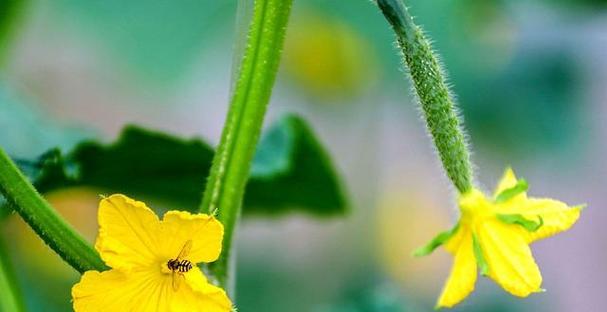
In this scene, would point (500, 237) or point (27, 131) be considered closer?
point (500, 237)

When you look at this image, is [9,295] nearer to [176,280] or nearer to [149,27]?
[176,280]

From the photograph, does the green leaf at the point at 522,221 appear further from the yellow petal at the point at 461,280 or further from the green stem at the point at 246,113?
the green stem at the point at 246,113

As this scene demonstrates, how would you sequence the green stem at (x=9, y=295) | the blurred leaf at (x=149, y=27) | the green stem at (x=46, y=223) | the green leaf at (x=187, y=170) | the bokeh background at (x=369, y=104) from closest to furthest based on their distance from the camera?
the green stem at (x=46, y=223)
the green stem at (x=9, y=295)
the green leaf at (x=187, y=170)
the bokeh background at (x=369, y=104)
the blurred leaf at (x=149, y=27)

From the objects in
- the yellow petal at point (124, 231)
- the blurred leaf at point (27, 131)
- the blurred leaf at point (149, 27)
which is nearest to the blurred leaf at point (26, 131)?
the blurred leaf at point (27, 131)

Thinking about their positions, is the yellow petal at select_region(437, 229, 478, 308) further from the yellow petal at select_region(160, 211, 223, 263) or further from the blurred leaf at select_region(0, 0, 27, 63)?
the blurred leaf at select_region(0, 0, 27, 63)

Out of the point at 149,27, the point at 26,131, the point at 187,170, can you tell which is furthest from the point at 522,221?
the point at 149,27

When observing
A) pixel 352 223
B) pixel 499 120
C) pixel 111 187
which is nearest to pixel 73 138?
pixel 111 187
